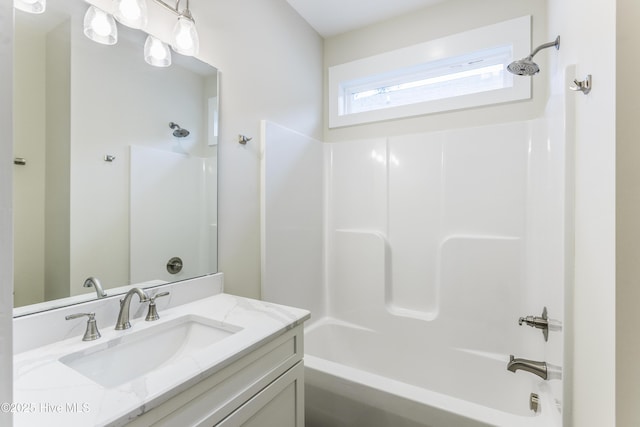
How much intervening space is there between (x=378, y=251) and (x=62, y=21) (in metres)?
1.94

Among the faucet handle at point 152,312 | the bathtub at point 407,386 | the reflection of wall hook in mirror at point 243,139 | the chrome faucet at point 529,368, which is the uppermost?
the reflection of wall hook in mirror at point 243,139

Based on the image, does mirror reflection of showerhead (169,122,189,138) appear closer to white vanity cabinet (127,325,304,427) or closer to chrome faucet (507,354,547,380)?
white vanity cabinet (127,325,304,427)

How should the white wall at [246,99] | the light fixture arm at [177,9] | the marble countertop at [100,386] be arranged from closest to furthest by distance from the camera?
1. the marble countertop at [100,386]
2. the light fixture arm at [177,9]
3. the white wall at [246,99]

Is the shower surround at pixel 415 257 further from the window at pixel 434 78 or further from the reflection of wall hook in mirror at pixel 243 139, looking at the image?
the window at pixel 434 78

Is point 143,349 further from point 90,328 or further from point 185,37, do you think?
point 185,37

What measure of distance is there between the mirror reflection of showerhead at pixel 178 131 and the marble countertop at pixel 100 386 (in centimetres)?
79

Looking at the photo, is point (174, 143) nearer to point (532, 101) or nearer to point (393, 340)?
point (393, 340)

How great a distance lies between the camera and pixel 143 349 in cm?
97

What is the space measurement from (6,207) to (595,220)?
125cm

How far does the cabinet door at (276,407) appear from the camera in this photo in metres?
0.85

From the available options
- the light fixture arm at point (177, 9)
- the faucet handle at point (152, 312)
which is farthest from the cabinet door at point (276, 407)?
the light fixture arm at point (177, 9)

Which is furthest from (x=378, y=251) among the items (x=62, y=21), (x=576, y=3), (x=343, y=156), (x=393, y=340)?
(x=62, y=21)

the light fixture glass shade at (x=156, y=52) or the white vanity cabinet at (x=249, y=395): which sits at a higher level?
the light fixture glass shade at (x=156, y=52)

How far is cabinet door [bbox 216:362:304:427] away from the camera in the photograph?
85 centimetres
